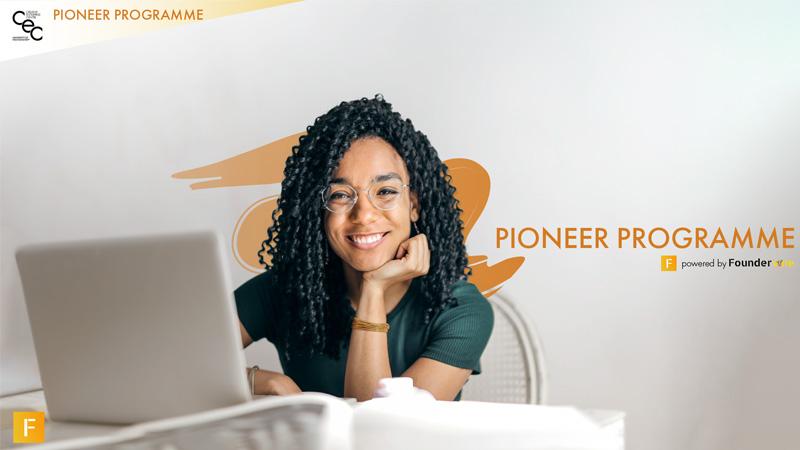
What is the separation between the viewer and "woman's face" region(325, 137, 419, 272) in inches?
98.6

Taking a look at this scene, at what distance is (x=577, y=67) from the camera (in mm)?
2877

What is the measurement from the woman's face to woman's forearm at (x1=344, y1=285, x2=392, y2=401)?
16 centimetres

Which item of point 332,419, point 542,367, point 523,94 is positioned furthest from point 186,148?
point 332,419

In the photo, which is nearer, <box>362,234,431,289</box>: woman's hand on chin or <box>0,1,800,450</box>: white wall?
<box>362,234,431,289</box>: woman's hand on chin

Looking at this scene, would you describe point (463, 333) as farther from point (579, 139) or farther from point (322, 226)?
point (579, 139)

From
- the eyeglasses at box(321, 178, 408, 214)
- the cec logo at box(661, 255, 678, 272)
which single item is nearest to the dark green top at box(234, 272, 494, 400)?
the eyeglasses at box(321, 178, 408, 214)

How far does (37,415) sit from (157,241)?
0.53 metres

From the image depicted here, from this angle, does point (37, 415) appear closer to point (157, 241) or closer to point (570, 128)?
point (157, 241)

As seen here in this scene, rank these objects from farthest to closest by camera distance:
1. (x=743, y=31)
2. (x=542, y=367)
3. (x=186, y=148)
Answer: (x=186, y=148), (x=743, y=31), (x=542, y=367)

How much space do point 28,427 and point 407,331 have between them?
119cm

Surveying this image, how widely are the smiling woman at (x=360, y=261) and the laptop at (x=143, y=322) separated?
104cm

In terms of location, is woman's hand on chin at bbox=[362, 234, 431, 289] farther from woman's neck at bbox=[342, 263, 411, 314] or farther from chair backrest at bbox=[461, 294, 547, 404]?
chair backrest at bbox=[461, 294, 547, 404]

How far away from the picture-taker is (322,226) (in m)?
2.57

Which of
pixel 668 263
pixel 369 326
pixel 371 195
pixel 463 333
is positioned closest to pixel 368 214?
pixel 371 195
